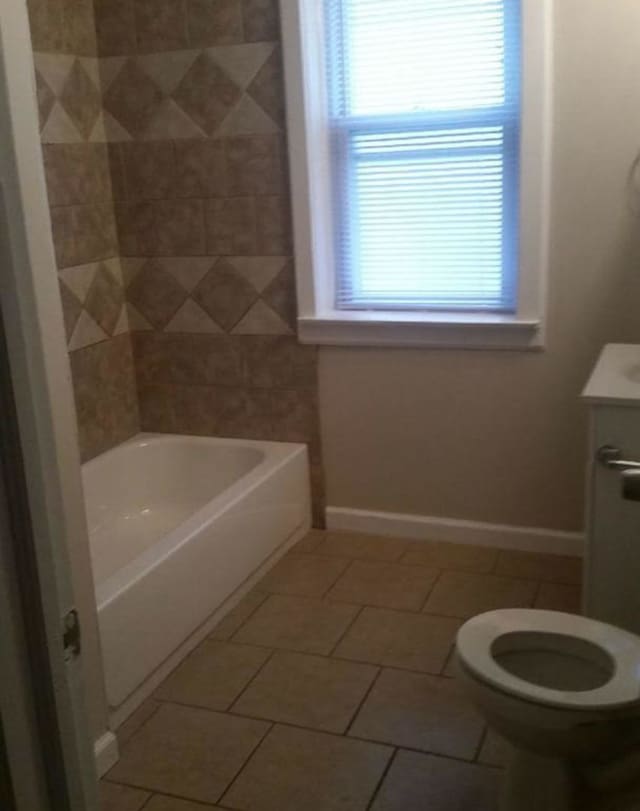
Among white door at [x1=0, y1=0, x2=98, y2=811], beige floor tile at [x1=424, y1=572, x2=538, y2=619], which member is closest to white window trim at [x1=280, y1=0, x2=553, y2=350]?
beige floor tile at [x1=424, y1=572, x2=538, y2=619]

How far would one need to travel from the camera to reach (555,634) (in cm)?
197

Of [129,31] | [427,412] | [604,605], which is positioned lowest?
[604,605]

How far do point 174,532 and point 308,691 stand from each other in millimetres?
615

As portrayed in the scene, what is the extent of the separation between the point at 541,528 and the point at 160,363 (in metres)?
1.59

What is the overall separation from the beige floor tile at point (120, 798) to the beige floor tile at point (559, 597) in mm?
1368

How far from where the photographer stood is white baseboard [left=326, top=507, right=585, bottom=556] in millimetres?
3150

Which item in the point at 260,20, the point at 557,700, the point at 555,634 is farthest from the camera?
the point at 260,20

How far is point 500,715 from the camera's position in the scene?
1.76 m

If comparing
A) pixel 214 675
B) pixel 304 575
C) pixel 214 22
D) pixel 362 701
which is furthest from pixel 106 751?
pixel 214 22

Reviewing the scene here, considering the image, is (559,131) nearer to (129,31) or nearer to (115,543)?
(129,31)

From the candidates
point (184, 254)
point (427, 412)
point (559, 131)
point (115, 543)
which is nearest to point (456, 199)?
point (559, 131)

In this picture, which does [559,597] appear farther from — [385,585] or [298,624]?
[298,624]

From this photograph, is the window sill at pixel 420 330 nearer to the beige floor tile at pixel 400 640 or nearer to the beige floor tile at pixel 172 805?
the beige floor tile at pixel 400 640

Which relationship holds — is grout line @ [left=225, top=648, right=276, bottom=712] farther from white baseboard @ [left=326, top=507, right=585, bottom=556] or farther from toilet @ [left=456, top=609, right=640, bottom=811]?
white baseboard @ [left=326, top=507, right=585, bottom=556]
